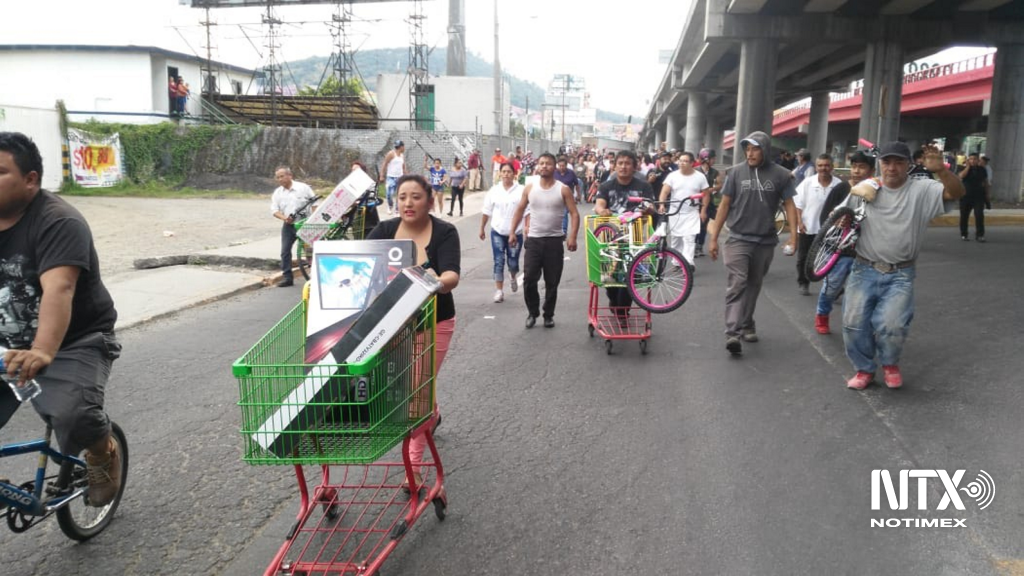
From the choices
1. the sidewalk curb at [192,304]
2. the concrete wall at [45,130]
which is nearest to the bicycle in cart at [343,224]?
the sidewalk curb at [192,304]

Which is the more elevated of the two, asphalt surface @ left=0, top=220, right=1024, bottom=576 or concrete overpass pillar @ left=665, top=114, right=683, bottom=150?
concrete overpass pillar @ left=665, top=114, right=683, bottom=150

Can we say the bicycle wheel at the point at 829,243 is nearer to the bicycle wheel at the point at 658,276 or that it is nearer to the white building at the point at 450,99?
the bicycle wheel at the point at 658,276

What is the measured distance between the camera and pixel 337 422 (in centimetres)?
328

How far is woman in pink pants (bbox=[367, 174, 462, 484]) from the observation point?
14.0ft

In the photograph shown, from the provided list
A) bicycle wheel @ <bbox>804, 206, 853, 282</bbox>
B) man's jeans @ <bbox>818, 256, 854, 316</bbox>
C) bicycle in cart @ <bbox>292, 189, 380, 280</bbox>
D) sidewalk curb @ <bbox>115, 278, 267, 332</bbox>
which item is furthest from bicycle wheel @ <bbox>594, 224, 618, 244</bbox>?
sidewalk curb @ <bbox>115, 278, 267, 332</bbox>

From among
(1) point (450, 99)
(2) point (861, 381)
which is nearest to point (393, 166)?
(2) point (861, 381)

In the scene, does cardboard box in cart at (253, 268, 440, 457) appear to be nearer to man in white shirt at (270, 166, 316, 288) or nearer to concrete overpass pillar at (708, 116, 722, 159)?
man in white shirt at (270, 166, 316, 288)

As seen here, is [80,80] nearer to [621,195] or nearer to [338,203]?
[338,203]

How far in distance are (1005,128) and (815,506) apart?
975 inches

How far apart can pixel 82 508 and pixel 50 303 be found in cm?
133

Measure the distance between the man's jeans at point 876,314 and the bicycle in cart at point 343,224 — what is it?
6.80 m

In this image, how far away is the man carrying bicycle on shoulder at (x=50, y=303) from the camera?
3158 millimetres

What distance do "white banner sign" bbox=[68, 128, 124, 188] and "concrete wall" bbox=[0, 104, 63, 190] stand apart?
0.77 metres

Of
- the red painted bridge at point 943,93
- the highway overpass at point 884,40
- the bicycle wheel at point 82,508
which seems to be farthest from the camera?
the red painted bridge at point 943,93
